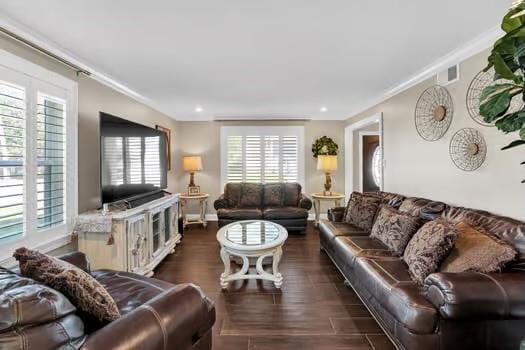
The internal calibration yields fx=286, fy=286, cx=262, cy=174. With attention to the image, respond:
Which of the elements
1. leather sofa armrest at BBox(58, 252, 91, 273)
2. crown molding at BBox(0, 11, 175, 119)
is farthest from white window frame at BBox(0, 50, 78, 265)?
leather sofa armrest at BBox(58, 252, 91, 273)

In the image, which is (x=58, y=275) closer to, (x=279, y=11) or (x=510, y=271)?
(x=279, y=11)

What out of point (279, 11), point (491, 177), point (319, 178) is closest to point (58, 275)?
point (279, 11)

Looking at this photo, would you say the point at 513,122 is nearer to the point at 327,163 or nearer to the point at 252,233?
the point at 252,233

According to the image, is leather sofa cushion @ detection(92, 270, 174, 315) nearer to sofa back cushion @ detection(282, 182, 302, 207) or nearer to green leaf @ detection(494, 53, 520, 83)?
green leaf @ detection(494, 53, 520, 83)

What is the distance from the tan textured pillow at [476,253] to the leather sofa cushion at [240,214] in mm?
3496

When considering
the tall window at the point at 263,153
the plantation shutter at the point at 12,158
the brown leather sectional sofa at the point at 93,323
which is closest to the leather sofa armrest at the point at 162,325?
the brown leather sectional sofa at the point at 93,323

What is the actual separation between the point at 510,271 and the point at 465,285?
0.44 m

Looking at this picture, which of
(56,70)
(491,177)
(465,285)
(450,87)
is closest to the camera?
(465,285)

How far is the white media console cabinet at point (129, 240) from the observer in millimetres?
2885

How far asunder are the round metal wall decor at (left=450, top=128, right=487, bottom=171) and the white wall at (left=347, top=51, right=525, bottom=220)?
2.0 inches

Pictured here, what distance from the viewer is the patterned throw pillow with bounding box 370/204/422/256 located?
2625mm

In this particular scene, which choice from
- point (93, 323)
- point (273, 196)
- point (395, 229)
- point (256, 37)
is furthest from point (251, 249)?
point (273, 196)

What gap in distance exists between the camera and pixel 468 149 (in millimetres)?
2783

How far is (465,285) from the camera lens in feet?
5.39
